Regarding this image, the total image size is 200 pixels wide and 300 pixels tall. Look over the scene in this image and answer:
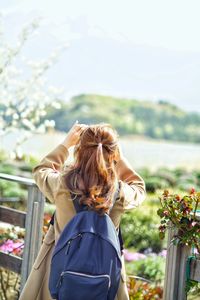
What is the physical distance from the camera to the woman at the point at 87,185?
3357 millimetres

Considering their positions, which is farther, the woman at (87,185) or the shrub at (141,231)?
the shrub at (141,231)

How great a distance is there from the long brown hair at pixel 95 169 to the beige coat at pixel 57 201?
0.09 meters

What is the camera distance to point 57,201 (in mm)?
3463

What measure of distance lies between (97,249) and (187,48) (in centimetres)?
6006

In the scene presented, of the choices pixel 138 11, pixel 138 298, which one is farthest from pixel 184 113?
pixel 138 298

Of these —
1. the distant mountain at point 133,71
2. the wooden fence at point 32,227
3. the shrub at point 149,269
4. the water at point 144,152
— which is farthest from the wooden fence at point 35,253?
the distant mountain at point 133,71

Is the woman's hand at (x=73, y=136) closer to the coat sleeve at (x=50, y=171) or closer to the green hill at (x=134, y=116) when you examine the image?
the coat sleeve at (x=50, y=171)

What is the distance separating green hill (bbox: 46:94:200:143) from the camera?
47.4 m

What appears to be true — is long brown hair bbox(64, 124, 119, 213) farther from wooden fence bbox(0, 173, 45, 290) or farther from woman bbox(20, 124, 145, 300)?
wooden fence bbox(0, 173, 45, 290)

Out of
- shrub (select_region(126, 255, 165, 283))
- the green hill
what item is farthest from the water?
the green hill

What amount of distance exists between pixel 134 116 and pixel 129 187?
46.5 m

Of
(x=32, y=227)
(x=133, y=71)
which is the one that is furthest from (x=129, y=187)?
(x=133, y=71)

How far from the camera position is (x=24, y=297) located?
3615 millimetres

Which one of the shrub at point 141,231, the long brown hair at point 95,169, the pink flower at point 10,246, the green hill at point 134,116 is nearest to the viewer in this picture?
the long brown hair at point 95,169
